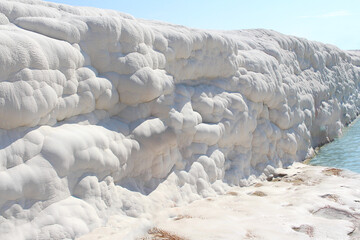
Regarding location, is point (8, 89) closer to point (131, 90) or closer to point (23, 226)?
point (23, 226)

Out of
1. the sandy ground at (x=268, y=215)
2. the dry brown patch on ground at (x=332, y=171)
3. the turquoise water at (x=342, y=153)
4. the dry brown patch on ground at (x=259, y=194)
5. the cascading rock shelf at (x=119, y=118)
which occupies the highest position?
the cascading rock shelf at (x=119, y=118)

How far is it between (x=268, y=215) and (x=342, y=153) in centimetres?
449

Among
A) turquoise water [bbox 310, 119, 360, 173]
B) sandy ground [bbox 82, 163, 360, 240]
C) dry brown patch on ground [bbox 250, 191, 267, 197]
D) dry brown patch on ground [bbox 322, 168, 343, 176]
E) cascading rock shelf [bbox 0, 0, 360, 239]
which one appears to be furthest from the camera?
turquoise water [bbox 310, 119, 360, 173]

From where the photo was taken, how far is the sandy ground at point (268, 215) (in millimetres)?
3600

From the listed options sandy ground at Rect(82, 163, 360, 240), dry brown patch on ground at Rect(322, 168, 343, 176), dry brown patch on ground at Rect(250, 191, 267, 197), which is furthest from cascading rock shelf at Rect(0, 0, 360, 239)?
dry brown patch on ground at Rect(322, 168, 343, 176)

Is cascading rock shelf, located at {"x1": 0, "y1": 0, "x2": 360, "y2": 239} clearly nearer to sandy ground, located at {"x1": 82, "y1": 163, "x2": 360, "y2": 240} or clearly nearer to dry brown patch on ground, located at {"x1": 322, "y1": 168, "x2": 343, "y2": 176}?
sandy ground, located at {"x1": 82, "y1": 163, "x2": 360, "y2": 240}

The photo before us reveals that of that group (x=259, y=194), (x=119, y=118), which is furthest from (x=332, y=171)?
(x=119, y=118)

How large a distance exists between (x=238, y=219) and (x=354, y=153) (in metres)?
4.78

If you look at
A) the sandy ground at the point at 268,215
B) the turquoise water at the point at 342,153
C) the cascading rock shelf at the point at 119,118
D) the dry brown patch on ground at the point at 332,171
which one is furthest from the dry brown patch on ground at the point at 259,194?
the turquoise water at the point at 342,153

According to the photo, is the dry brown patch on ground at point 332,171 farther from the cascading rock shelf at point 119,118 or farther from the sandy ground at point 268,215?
the cascading rock shelf at point 119,118

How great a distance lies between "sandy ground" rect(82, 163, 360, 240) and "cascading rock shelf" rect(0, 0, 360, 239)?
10.7 inches

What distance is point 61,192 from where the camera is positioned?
3.39 m

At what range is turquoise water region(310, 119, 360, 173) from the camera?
6.92 m

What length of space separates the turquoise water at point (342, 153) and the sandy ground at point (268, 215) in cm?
121
